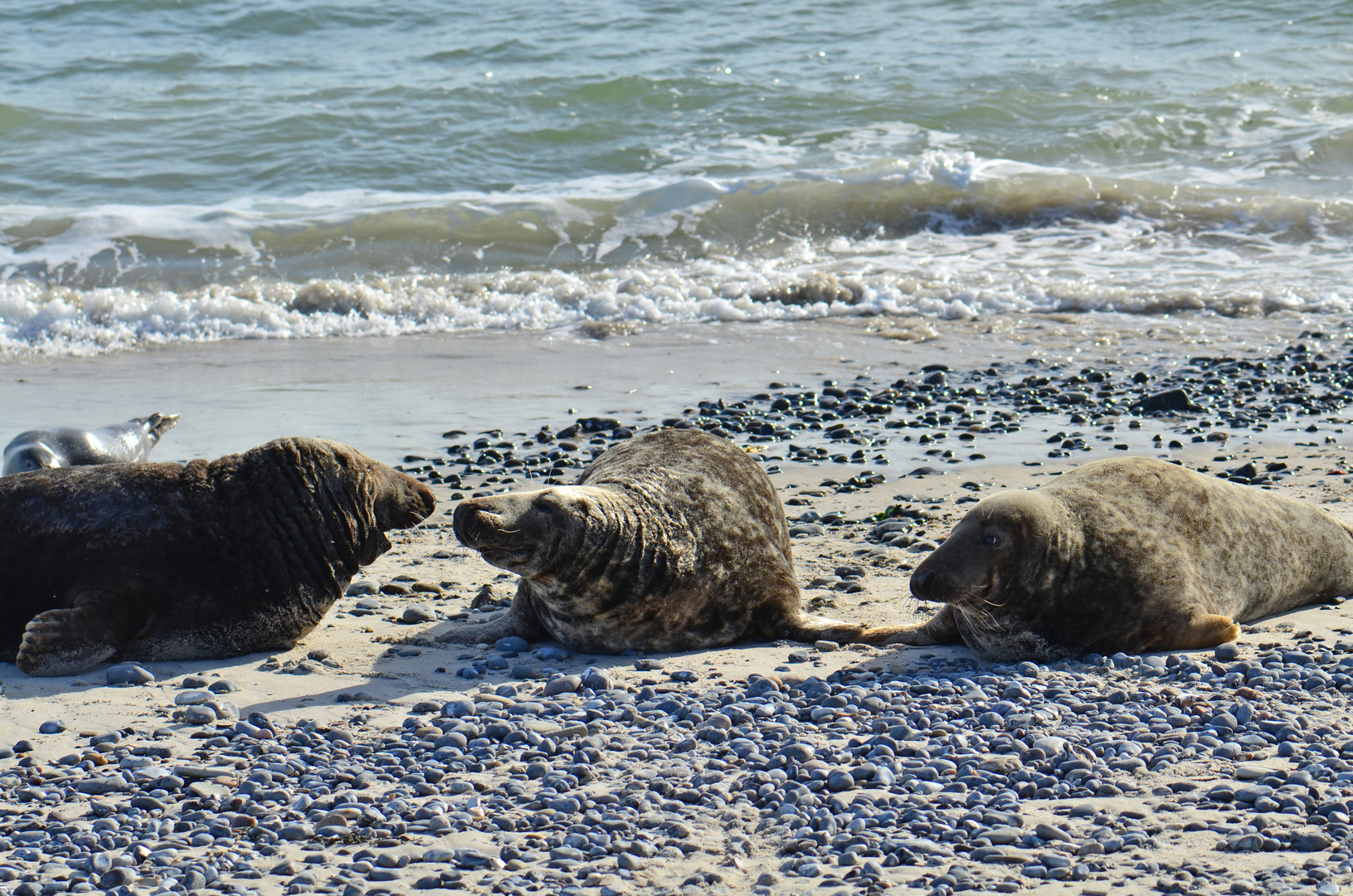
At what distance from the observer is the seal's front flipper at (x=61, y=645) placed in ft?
16.3

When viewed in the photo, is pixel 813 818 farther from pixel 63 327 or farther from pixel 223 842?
pixel 63 327

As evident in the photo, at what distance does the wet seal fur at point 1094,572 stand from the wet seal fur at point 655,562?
59cm

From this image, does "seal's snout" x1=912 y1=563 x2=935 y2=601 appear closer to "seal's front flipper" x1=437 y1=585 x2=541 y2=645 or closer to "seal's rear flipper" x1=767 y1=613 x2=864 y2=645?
"seal's rear flipper" x1=767 y1=613 x2=864 y2=645

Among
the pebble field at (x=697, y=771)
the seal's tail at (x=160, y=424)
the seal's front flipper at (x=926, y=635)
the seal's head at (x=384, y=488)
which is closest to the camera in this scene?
the pebble field at (x=697, y=771)

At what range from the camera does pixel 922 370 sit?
11.0 metres

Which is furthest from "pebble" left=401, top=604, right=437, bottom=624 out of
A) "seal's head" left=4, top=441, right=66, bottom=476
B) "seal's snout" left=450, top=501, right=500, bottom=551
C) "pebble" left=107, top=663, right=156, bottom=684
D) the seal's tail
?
the seal's tail

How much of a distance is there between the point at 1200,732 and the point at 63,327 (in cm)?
1150

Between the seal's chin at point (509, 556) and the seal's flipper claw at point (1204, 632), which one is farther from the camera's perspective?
the seal's flipper claw at point (1204, 632)

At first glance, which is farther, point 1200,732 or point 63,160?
point 63,160

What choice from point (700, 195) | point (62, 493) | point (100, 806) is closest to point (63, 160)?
point (700, 195)

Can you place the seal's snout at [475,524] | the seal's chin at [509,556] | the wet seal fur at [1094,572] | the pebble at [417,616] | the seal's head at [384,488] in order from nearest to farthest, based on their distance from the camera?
1. the seal's snout at [475,524]
2. the seal's chin at [509,556]
3. the wet seal fur at [1094,572]
4. the seal's head at [384,488]
5. the pebble at [417,616]

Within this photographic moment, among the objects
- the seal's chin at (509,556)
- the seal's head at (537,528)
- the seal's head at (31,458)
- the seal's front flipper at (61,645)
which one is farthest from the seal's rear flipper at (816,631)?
the seal's head at (31,458)

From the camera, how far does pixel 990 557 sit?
16.7ft

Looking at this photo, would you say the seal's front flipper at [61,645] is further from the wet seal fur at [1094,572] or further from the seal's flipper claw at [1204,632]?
the seal's flipper claw at [1204,632]
